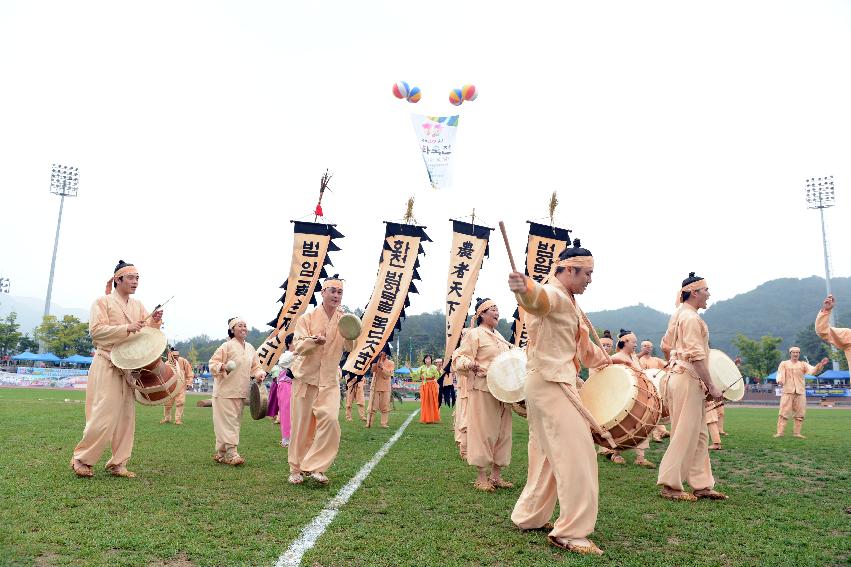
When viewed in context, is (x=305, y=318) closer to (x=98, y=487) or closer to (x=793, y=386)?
(x=98, y=487)

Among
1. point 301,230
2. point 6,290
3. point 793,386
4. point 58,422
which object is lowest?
point 58,422

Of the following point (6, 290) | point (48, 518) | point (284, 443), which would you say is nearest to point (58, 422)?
point (284, 443)

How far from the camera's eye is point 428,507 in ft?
16.5

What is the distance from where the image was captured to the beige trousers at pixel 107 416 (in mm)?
6090

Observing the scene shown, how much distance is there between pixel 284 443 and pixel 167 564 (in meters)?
6.32

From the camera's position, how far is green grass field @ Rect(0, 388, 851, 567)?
3.61 m

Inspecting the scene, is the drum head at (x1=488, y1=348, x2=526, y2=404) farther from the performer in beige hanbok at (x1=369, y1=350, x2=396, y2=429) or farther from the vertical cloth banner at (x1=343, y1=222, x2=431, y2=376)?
the performer in beige hanbok at (x1=369, y1=350, x2=396, y2=429)

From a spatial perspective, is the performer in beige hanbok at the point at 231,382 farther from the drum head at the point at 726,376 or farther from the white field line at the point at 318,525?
the drum head at the point at 726,376

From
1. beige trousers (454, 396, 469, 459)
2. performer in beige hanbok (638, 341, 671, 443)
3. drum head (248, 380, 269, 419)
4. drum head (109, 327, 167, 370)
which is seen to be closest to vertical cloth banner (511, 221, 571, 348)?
performer in beige hanbok (638, 341, 671, 443)

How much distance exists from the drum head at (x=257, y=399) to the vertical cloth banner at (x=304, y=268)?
368 cm

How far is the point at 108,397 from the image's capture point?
245 inches

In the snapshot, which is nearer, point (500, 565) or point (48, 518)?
point (500, 565)

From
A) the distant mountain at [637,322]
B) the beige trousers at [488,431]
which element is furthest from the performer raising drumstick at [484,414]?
the distant mountain at [637,322]

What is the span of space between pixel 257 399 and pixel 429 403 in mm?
7991
